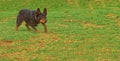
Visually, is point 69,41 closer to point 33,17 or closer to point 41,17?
point 41,17

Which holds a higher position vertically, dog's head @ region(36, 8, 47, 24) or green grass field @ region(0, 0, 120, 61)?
dog's head @ region(36, 8, 47, 24)

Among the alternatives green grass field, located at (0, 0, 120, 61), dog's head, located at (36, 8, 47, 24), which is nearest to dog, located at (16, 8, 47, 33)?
dog's head, located at (36, 8, 47, 24)

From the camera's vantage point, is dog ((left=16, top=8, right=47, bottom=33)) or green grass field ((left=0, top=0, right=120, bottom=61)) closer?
green grass field ((left=0, top=0, right=120, bottom=61))

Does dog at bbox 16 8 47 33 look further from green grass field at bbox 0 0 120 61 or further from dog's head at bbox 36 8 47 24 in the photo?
green grass field at bbox 0 0 120 61

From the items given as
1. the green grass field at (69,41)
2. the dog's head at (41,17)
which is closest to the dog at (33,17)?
the dog's head at (41,17)

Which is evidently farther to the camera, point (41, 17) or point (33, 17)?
point (33, 17)

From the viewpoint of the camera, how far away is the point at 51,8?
29203 millimetres

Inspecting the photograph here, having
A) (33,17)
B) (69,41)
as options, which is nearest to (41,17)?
(33,17)

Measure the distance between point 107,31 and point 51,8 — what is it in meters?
13.2

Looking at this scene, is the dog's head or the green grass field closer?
the green grass field

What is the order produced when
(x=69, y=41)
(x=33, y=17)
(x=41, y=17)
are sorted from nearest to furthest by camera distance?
(x=69, y=41), (x=41, y=17), (x=33, y=17)

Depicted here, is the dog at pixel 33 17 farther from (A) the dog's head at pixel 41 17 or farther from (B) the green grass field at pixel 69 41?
(B) the green grass field at pixel 69 41

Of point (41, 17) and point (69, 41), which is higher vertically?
point (41, 17)

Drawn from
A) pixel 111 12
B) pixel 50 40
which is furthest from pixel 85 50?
pixel 111 12
